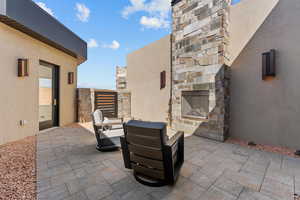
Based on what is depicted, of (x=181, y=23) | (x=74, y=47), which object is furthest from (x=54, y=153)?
(x=181, y=23)

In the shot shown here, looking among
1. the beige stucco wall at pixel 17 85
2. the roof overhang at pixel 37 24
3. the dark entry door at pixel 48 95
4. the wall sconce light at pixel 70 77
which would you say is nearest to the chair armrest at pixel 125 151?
the beige stucco wall at pixel 17 85

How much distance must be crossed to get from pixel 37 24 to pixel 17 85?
1.81 metres

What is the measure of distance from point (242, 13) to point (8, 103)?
6674 millimetres

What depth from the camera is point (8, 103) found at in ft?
11.3

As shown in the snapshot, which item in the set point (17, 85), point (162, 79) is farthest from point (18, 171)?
point (162, 79)

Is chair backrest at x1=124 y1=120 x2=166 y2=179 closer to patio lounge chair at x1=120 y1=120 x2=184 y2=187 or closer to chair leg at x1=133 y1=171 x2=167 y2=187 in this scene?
patio lounge chair at x1=120 y1=120 x2=184 y2=187

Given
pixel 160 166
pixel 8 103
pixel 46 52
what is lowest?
pixel 160 166

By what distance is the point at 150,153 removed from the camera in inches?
65.7

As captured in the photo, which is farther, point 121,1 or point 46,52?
point 121,1

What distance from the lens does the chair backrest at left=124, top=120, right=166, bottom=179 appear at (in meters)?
1.57

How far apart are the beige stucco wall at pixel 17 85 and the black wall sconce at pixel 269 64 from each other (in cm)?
637

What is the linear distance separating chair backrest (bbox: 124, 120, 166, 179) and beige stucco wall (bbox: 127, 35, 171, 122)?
3.75m

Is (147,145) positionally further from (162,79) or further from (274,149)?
(162,79)

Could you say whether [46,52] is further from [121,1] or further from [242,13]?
[242,13]
